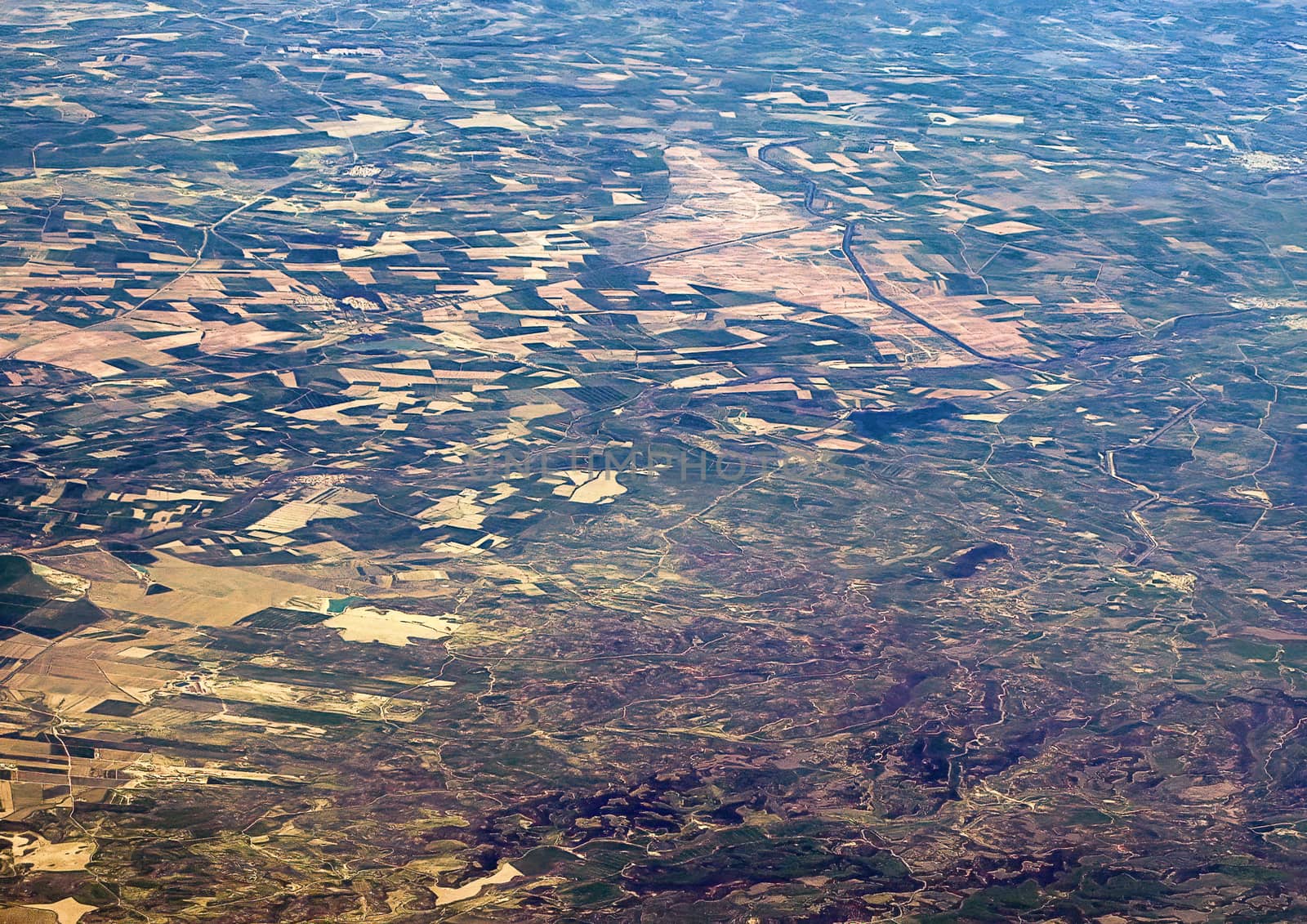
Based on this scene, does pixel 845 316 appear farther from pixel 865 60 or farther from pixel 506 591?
pixel 865 60

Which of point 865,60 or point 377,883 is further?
point 865,60

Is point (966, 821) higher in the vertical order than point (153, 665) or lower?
lower

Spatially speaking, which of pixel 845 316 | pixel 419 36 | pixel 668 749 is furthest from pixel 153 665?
pixel 419 36

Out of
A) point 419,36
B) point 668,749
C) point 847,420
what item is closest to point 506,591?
point 668,749

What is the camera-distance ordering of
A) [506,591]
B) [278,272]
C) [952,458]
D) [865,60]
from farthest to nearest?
[865,60] < [278,272] < [952,458] < [506,591]

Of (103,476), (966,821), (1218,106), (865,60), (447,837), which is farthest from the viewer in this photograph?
(865,60)

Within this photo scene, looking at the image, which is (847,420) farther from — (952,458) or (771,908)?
(771,908)
